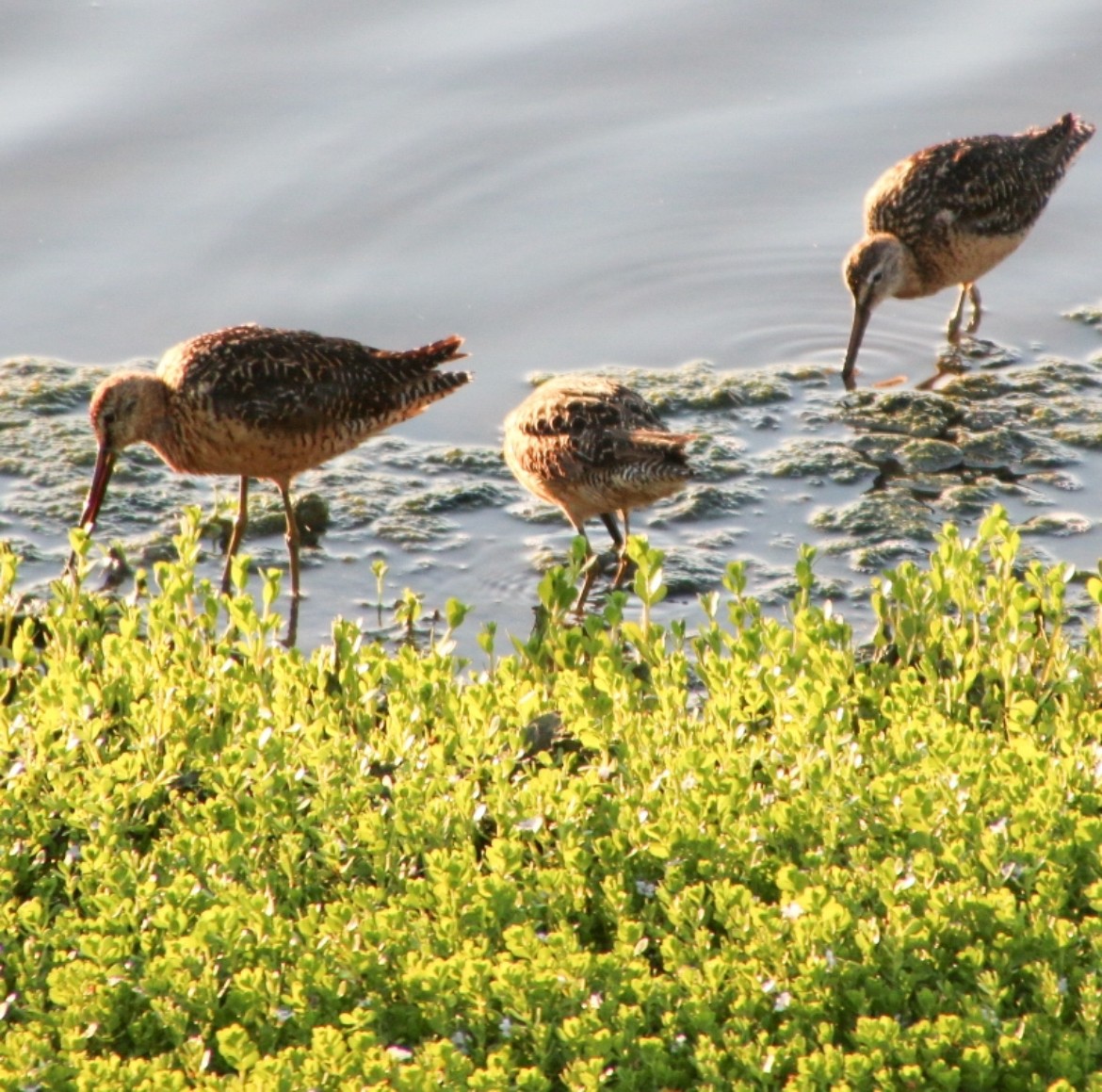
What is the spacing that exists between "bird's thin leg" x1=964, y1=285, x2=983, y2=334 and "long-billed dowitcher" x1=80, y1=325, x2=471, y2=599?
3156 millimetres

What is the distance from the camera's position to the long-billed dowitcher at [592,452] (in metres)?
6.65

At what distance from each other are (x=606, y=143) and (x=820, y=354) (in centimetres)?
190

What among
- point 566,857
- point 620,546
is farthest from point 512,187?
point 566,857

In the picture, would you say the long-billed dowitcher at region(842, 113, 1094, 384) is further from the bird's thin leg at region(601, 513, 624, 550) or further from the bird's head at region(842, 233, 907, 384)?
the bird's thin leg at region(601, 513, 624, 550)

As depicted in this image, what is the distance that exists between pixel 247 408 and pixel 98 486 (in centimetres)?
65

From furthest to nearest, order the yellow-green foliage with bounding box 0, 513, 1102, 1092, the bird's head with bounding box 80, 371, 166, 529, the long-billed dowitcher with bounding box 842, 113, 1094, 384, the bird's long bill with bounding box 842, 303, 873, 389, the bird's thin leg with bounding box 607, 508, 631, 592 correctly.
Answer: the long-billed dowitcher with bounding box 842, 113, 1094, 384, the bird's long bill with bounding box 842, 303, 873, 389, the bird's thin leg with bounding box 607, 508, 631, 592, the bird's head with bounding box 80, 371, 166, 529, the yellow-green foliage with bounding box 0, 513, 1102, 1092

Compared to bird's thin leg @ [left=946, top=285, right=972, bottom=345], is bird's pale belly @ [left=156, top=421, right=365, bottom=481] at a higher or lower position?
lower

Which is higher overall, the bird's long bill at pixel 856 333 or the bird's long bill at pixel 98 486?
the bird's long bill at pixel 856 333

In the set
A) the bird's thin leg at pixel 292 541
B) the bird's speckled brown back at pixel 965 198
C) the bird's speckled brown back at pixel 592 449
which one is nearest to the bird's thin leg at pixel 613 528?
the bird's speckled brown back at pixel 592 449

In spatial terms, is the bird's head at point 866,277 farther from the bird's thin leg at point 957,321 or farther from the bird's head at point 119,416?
the bird's head at point 119,416

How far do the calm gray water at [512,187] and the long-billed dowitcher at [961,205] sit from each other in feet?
1.00

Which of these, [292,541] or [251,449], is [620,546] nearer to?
[292,541]

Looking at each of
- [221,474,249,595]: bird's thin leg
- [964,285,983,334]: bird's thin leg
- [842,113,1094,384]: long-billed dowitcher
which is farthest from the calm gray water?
[842,113,1094,384]: long-billed dowitcher

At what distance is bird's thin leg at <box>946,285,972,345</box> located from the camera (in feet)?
29.3
